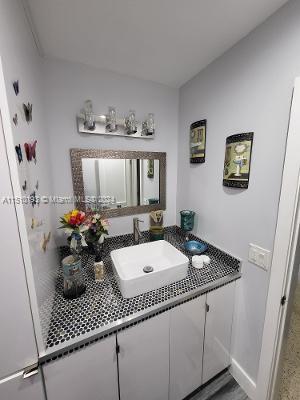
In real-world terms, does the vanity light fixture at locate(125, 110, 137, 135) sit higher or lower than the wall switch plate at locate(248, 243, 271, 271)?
higher

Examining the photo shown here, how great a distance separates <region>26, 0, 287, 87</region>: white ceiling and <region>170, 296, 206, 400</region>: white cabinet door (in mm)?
1524

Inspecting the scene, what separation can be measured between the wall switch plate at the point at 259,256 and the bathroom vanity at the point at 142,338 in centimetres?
13

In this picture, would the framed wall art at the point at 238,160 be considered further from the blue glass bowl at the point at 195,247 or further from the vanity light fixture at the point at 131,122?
the vanity light fixture at the point at 131,122

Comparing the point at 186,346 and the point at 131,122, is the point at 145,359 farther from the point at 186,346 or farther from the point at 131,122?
the point at 131,122

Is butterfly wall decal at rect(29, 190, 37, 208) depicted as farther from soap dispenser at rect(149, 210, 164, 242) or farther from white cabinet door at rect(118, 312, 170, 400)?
soap dispenser at rect(149, 210, 164, 242)

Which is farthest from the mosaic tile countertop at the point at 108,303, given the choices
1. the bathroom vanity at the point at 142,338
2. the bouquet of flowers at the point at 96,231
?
the bouquet of flowers at the point at 96,231

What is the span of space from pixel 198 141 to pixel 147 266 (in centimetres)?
105

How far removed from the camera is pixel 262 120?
3.12 feet

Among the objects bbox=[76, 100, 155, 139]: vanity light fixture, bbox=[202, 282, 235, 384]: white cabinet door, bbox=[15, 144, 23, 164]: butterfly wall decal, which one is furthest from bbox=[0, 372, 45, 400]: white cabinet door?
bbox=[76, 100, 155, 139]: vanity light fixture

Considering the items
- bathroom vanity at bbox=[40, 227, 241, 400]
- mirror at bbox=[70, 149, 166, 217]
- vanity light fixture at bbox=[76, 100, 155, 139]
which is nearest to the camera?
bathroom vanity at bbox=[40, 227, 241, 400]

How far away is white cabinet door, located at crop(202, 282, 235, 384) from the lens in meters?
1.10

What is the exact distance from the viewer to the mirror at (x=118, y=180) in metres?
1.32

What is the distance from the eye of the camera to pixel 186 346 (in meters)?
1.04

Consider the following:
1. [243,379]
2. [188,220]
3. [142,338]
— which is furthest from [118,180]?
[243,379]
